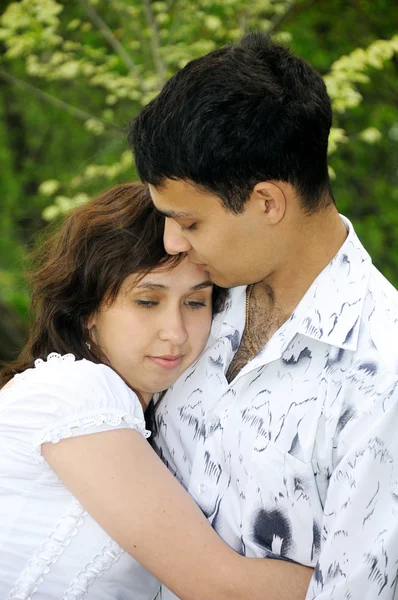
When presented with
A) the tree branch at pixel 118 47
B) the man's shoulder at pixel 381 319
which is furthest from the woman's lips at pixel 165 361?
the tree branch at pixel 118 47

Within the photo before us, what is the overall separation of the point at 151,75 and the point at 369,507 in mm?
3556

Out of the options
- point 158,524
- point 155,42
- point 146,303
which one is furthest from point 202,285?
point 155,42

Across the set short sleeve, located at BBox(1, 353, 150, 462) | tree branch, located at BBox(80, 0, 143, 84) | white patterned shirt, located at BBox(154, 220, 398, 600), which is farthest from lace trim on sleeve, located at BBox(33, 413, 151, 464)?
tree branch, located at BBox(80, 0, 143, 84)

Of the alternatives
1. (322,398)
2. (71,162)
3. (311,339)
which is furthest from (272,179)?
(71,162)

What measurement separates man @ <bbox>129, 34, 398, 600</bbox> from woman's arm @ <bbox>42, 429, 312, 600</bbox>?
0.17 feet

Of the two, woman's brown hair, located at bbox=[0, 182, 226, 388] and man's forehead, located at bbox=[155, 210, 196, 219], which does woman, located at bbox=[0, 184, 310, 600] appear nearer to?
woman's brown hair, located at bbox=[0, 182, 226, 388]

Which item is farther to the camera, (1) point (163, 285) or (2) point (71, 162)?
(2) point (71, 162)

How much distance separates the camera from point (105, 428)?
1927 mm

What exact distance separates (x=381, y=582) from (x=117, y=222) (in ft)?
3.63

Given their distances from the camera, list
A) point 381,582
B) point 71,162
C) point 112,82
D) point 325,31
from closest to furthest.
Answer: point 381,582, point 112,82, point 325,31, point 71,162

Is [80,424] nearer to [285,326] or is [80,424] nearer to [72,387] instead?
[72,387]

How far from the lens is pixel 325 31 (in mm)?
5852

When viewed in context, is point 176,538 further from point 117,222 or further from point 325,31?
point 325,31

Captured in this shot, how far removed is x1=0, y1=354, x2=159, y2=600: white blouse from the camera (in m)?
1.97
